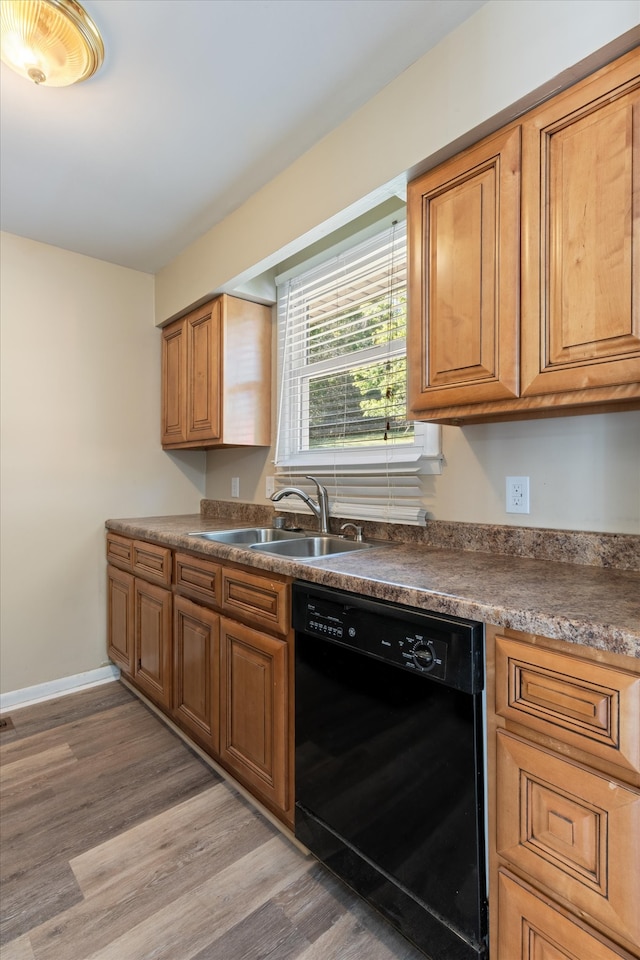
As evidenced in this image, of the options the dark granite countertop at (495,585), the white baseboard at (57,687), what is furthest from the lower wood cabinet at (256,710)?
the white baseboard at (57,687)

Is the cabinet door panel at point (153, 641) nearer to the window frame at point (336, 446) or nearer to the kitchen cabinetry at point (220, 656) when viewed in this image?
the kitchen cabinetry at point (220, 656)

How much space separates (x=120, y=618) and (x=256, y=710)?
55.8 inches

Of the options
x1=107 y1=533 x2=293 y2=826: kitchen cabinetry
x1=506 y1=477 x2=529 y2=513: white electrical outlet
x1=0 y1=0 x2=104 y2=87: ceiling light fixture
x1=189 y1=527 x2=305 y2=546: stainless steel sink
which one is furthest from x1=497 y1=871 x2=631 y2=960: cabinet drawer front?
x1=0 y1=0 x2=104 y2=87: ceiling light fixture

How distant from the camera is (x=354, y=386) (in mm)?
2211

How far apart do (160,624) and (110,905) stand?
1057 millimetres

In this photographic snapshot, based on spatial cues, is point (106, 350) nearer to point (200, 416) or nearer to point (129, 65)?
point (200, 416)

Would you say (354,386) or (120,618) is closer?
(354,386)

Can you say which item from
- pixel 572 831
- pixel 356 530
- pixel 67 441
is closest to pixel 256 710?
pixel 356 530

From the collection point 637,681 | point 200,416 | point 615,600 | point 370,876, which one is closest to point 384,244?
point 200,416

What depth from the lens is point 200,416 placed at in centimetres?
268

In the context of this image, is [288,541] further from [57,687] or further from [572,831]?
[57,687]

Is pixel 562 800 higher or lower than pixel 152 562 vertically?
lower

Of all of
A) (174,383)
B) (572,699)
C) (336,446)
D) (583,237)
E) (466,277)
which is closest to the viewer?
(572,699)

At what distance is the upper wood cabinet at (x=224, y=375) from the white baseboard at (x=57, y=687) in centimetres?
146
